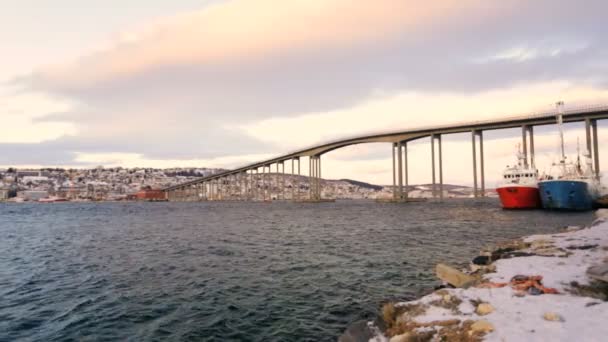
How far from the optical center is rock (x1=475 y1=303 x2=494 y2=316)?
7.89 meters

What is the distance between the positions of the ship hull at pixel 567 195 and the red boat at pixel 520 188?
5.48m

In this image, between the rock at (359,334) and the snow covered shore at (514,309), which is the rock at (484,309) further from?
the rock at (359,334)

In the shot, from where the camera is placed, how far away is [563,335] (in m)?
6.36

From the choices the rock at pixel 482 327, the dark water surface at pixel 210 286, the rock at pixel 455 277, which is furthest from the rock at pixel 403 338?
the rock at pixel 455 277

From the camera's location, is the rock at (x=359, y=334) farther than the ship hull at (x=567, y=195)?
No

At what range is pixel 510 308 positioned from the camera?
7.96 meters

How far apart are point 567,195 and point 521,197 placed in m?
9.07

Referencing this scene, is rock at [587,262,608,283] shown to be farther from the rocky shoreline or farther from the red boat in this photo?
the red boat

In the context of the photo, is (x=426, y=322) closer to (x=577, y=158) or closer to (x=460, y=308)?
(x=460, y=308)

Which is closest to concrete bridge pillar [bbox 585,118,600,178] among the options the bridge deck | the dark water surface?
the bridge deck

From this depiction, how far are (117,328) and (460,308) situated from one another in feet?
30.5

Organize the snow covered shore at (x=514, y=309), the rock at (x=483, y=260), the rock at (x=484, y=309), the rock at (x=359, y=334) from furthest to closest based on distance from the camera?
the rock at (x=483, y=260) < the rock at (x=359, y=334) < the rock at (x=484, y=309) < the snow covered shore at (x=514, y=309)

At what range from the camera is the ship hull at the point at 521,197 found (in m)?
67.6

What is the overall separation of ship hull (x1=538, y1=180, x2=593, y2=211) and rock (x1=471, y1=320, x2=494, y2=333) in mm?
63311
